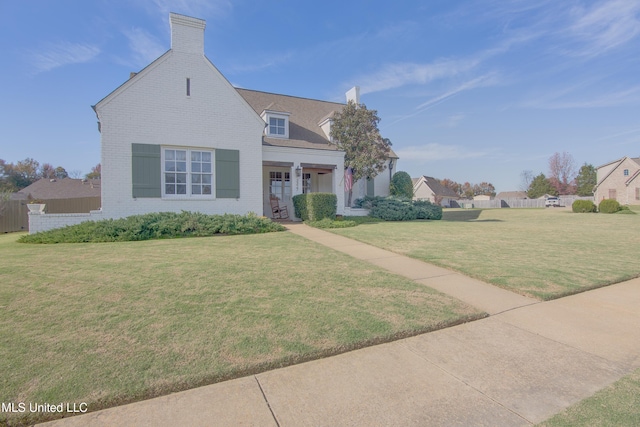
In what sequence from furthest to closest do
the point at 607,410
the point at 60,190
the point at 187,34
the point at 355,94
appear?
1. the point at 60,190
2. the point at 355,94
3. the point at 187,34
4. the point at 607,410

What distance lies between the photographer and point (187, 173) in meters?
11.9

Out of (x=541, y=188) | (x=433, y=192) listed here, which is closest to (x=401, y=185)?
(x=433, y=192)

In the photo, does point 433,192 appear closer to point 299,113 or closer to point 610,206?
point 610,206

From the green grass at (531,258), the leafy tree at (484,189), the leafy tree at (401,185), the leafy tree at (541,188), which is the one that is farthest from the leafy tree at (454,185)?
the green grass at (531,258)

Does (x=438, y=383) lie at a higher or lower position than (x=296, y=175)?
lower

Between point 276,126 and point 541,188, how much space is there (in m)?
66.1

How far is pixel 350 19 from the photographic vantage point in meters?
12.4

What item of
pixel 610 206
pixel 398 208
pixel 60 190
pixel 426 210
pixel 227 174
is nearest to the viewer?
pixel 227 174

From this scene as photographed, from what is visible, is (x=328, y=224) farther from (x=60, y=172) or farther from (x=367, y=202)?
(x=60, y=172)

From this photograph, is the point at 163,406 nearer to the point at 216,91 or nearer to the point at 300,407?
the point at 300,407

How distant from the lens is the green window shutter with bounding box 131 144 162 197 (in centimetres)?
1105

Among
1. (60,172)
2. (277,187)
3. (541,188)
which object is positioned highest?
(60,172)

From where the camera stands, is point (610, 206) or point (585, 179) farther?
point (585, 179)

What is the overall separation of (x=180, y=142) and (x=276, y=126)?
5503 millimetres
